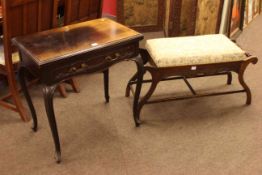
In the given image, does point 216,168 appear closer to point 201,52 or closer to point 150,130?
point 150,130

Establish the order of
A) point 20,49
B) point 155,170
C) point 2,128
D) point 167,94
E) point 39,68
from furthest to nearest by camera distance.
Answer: point 167,94
point 2,128
point 155,170
point 20,49
point 39,68

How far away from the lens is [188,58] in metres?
2.17

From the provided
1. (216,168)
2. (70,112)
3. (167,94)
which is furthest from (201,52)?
(70,112)

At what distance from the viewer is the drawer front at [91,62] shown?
1745mm

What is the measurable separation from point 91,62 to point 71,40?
187mm

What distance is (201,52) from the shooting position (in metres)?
2.21

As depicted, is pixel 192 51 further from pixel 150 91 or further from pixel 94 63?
pixel 94 63

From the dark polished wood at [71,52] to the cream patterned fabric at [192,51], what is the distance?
0.73 feet

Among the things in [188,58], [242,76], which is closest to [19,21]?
[188,58]

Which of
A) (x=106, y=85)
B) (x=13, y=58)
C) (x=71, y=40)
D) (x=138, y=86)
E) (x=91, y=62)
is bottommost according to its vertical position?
(x=106, y=85)

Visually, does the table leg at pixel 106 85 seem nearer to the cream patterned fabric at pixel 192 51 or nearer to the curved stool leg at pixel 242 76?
the cream patterned fabric at pixel 192 51

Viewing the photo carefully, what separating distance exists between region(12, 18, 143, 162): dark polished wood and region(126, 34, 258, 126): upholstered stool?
0.19 metres

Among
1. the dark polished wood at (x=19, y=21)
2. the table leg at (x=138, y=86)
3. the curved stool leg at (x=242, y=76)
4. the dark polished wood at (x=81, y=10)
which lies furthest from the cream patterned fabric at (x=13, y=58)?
the curved stool leg at (x=242, y=76)

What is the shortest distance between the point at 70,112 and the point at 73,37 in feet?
2.47
